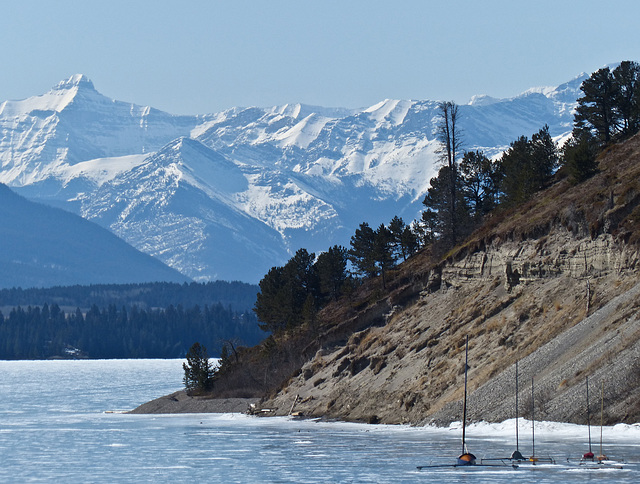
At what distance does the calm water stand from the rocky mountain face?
2.46 m

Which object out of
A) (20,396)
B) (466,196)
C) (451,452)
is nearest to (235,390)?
(466,196)

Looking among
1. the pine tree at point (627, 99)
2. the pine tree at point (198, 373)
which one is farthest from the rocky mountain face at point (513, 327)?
the pine tree at point (198, 373)

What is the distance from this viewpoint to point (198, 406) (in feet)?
328

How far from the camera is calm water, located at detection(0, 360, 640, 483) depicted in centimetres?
4700

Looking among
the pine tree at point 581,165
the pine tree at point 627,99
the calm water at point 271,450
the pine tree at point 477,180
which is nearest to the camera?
the calm water at point 271,450

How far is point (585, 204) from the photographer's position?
2985 inches

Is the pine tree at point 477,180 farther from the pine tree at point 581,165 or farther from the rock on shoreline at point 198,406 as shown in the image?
the rock on shoreline at point 198,406

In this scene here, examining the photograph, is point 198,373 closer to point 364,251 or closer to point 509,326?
point 364,251

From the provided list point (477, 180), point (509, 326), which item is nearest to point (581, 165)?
point (509, 326)

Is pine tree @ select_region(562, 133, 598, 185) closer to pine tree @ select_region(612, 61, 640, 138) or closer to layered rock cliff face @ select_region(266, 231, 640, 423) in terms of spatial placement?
layered rock cliff face @ select_region(266, 231, 640, 423)

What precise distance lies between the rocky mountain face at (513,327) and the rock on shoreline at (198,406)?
19.2 ft

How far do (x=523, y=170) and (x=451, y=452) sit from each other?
49785 millimetres

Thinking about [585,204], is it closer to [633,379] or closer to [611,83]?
[633,379]

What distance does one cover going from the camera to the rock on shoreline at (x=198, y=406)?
96.7 meters
